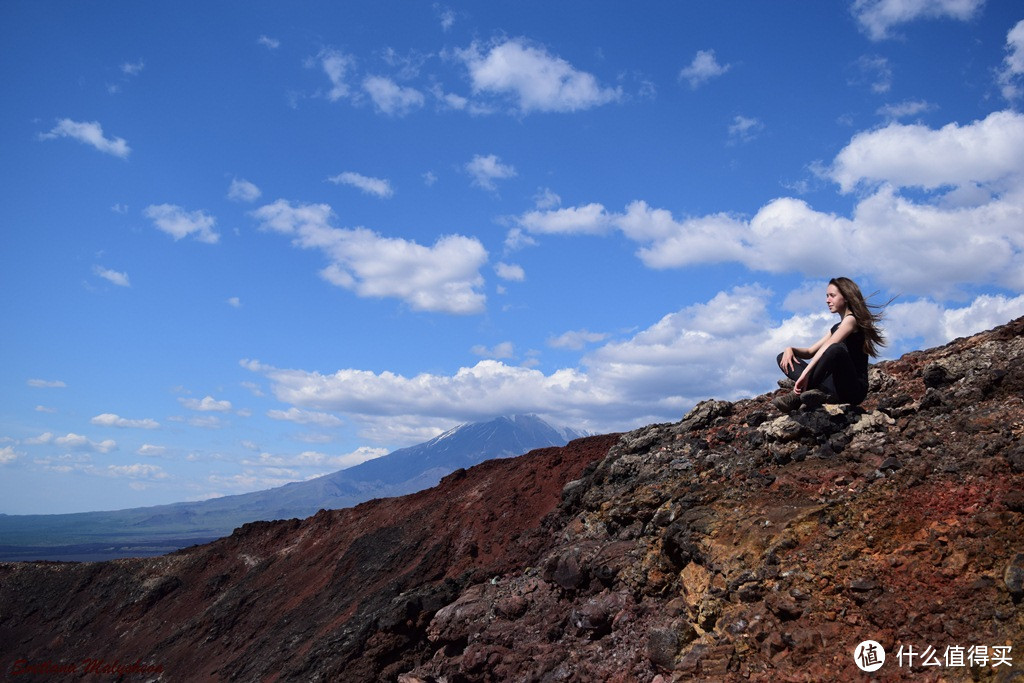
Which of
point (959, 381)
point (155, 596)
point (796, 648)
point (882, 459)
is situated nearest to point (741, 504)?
point (882, 459)

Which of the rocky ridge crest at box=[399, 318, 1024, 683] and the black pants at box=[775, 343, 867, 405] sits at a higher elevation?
the black pants at box=[775, 343, 867, 405]

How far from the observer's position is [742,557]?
8.23 metres

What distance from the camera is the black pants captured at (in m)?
9.90

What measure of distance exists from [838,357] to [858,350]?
33 centimetres

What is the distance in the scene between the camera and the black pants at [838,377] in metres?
9.90

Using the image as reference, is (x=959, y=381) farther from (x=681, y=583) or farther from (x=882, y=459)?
Answer: (x=681, y=583)

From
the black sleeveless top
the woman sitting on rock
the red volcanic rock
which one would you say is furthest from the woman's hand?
the red volcanic rock

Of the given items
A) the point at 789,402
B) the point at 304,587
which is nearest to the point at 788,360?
the point at 789,402

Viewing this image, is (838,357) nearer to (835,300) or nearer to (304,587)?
(835,300)

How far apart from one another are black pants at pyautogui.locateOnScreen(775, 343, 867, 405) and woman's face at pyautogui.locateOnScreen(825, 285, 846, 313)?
21.6 inches

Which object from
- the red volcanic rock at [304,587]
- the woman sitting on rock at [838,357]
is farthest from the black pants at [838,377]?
the red volcanic rock at [304,587]

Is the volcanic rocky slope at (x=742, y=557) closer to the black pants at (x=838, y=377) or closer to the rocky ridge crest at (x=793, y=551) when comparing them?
the rocky ridge crest at (x=793, y=551)

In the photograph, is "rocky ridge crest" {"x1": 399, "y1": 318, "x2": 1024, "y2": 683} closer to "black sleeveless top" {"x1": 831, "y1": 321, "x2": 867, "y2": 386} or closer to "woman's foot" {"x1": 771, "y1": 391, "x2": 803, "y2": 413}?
"woman's foot" {"x1": 771, "y1": 391, "x2": 803, "y2": 413}

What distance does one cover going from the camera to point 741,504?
30.6ft
